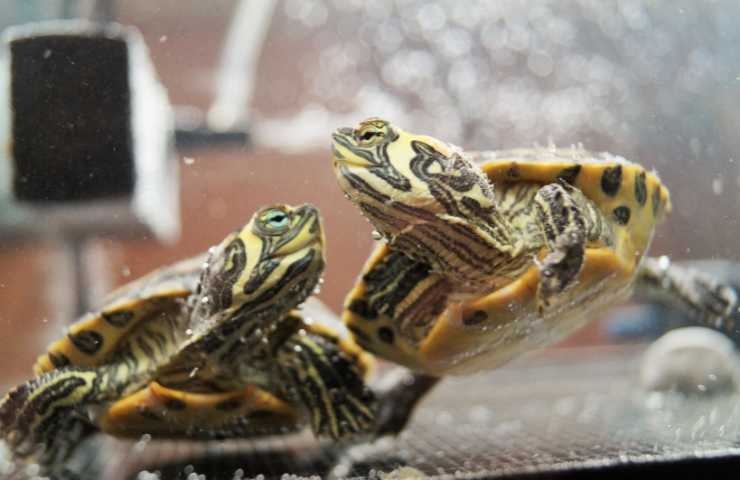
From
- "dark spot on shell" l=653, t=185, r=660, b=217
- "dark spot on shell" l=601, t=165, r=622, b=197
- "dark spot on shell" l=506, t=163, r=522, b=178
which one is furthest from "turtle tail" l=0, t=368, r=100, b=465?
"dark spot on shell" l=653, t=185, r=660, b=217

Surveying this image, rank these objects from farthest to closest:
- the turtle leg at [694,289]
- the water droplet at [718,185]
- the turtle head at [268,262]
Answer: the turtle leg at [694,289] < the water droplet at [718,185] < the turtle head at [268,262]

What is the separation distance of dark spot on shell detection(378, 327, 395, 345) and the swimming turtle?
9cm

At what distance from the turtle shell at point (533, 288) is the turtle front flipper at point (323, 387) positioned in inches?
3.2

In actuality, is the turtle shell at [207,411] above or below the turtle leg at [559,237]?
below

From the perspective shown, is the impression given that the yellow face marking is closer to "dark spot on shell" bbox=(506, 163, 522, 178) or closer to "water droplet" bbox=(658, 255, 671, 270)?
"dark spot on shell" bbox=(506, 163, 522, 178)

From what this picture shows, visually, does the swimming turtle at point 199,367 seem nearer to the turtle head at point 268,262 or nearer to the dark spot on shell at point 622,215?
the turtle head at point 268,262

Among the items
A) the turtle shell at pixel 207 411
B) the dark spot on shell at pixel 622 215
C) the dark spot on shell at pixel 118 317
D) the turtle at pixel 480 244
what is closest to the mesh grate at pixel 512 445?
the turtle shell at pixel 207 411

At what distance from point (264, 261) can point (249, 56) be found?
2.15 meters

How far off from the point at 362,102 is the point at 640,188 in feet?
7.27

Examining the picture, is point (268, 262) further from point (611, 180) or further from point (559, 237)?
point (611, 180)

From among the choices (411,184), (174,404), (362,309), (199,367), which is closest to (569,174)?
(411,184)

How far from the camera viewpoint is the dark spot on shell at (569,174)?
4.08 feet

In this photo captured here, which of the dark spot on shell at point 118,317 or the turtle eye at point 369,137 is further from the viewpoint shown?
the dark spot on shell at point 118,317

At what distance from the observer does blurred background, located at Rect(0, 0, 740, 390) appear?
155 cm
